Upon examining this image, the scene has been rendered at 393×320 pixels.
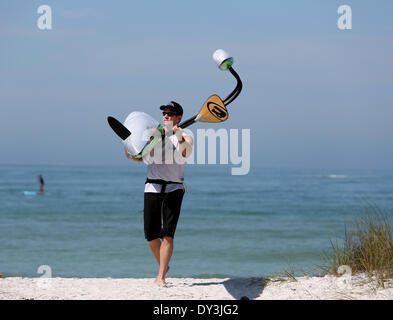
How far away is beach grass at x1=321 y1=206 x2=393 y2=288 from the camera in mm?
5156

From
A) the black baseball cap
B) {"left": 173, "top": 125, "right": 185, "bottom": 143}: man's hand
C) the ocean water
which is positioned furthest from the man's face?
the ocean water

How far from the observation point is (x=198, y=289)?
535 cm

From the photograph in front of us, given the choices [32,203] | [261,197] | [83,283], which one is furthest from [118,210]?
[83,283]

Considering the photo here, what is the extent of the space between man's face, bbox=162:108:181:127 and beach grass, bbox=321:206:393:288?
1979 millimetres

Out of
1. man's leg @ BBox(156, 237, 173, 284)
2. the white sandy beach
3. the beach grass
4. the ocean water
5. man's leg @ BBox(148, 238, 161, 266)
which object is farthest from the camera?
the ocean water

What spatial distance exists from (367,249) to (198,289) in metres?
1.73

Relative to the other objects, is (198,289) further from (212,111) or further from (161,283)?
(212,111)

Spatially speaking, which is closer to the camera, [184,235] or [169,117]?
[169,117]

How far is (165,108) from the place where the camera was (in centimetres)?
523

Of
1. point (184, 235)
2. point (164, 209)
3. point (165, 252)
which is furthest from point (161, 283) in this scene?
point (184, 235)

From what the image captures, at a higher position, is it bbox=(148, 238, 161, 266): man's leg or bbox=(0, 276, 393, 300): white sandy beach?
bbox=(148, 238, 161, 266): man's leg

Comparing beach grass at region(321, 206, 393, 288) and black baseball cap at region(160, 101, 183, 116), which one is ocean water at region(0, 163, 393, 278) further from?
black baseball cap at region(160, 101, 183, 116)
